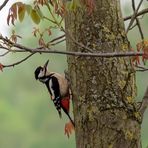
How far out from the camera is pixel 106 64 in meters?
3.37

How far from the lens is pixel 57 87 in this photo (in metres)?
3.97

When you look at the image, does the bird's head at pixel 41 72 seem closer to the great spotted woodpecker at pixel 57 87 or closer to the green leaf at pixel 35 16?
the great spotted woodpecker at pixel 57 87

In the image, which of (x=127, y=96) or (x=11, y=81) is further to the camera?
(x=11, y=81)

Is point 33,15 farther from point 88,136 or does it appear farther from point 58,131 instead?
point 58,131

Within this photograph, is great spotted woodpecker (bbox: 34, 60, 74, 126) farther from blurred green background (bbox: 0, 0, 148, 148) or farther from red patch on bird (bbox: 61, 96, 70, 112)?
blurred green background (bbox: 0, 0, 148, 148)

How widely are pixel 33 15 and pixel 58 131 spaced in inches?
921

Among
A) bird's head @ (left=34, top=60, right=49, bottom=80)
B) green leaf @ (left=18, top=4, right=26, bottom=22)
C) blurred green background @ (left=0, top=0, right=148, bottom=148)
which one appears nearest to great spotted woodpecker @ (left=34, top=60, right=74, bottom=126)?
bird's head @ (left=34, top=60, right=49, bottom=80)

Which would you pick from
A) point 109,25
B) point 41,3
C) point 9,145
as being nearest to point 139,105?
→ point 109,25

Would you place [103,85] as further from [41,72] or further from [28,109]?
[28,109]

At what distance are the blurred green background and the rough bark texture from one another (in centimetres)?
2096

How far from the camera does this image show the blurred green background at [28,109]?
2569 centimetres

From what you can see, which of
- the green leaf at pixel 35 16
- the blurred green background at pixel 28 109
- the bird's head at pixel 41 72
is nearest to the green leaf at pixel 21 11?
the green leaf at pixel 35 16

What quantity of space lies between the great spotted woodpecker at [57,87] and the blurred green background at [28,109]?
20159 millimetres

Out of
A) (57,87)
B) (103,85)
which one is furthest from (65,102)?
(103,85)
